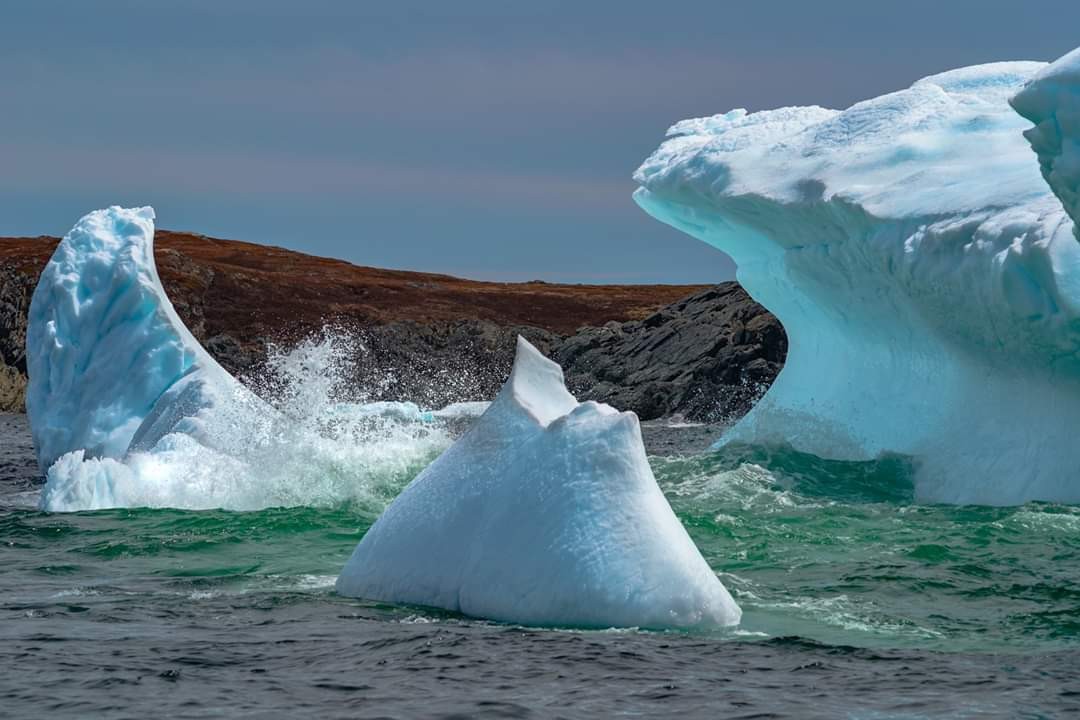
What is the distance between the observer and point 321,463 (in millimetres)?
21438

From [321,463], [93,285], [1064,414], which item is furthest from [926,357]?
[93,285]

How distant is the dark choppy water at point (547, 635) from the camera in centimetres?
871

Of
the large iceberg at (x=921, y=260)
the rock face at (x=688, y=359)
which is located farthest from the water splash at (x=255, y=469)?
the rock face at (x=688, y=359)

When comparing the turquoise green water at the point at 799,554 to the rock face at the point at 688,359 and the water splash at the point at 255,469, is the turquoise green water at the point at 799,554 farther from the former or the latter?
the rock face at the point at 688,359

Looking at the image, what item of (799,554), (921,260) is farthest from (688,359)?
(799,554)

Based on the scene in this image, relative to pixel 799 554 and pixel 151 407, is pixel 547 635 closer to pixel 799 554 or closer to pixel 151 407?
pixel 799 554

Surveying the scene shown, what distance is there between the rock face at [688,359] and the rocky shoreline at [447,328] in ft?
0.19

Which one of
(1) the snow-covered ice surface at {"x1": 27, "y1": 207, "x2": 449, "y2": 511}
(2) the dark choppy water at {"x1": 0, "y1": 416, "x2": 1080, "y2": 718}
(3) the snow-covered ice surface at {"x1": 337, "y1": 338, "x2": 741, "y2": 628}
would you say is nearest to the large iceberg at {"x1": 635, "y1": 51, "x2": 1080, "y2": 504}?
(2) the dark choppy water at {"x1": 0, "y1": 416, "x2": 1080, "y2": 718}

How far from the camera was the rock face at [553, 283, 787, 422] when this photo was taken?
4728cm

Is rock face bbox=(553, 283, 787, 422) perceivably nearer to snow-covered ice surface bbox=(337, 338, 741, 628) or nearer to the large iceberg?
the large iceberg

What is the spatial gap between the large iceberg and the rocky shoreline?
22350mm

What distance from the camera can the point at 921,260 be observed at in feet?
62.7

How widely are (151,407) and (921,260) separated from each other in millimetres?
11780

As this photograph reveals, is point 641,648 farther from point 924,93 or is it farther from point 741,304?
point 741,304
